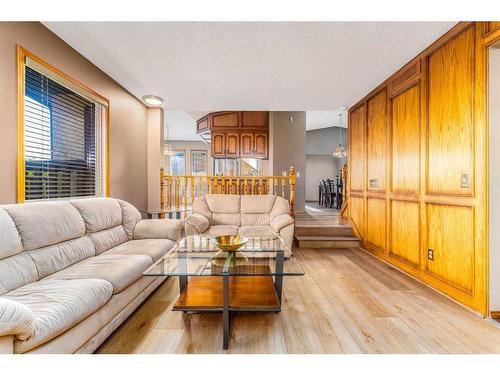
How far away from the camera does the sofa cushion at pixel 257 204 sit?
13.9ft

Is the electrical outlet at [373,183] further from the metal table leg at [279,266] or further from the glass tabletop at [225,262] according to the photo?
the metal table leg at [279,266]

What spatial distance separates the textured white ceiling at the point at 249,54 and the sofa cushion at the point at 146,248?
2.06 m

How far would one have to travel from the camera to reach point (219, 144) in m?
6.80

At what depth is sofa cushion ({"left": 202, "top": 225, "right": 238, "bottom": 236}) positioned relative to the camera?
3.63m

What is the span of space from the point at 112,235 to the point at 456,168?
136 inches

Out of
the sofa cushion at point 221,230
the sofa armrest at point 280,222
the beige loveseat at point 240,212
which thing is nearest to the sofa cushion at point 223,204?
the beige loveseat at point 240,212

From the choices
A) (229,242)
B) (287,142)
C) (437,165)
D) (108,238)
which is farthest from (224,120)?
(437,165)

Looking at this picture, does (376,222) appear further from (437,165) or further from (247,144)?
(247,144)

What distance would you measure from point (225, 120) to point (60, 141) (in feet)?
14.8

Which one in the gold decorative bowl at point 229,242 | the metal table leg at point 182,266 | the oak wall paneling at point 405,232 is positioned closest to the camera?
the metal table leg at point 182,266

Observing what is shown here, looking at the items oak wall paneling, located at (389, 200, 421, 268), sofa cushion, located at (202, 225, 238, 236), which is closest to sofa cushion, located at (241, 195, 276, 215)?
sofa cushion, located at (202, 225, 238, 236)

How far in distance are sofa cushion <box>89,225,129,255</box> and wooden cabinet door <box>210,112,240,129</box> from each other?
4.38 meters
